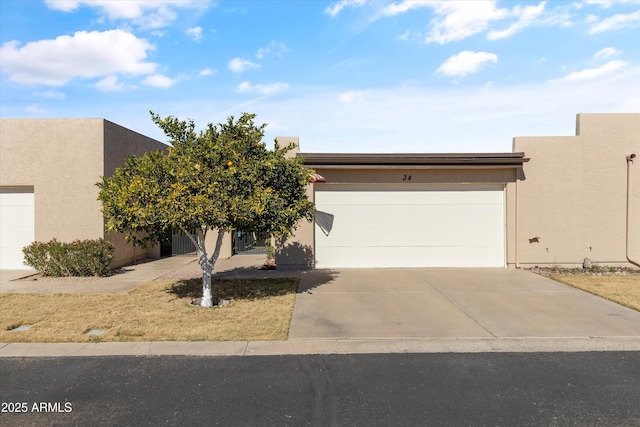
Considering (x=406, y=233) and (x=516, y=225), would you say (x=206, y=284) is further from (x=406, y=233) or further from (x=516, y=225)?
(x=516, y=225)

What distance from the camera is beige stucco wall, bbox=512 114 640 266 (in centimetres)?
1268

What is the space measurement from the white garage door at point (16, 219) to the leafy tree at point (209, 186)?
688 cm

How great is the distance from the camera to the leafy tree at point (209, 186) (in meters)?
7.16

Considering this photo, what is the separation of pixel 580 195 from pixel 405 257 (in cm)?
575

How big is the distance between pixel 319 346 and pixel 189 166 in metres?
3.86

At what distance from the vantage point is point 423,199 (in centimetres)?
1311

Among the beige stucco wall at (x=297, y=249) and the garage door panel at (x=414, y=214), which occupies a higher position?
the garage door panel at (x=414, y=214)

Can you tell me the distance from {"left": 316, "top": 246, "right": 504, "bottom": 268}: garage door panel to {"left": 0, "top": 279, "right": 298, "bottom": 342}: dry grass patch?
340 cm

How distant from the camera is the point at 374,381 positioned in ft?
15.8

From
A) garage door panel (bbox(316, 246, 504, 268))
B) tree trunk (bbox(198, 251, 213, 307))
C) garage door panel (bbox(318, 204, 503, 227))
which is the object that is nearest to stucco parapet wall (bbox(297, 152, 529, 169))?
garage door panel (bbox(318, 204, 503, 227))

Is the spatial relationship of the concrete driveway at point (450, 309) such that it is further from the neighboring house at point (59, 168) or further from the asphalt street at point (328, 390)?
the neighboring house at point (59, 168)

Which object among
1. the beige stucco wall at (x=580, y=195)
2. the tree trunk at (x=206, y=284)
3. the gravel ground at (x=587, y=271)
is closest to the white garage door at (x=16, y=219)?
the tree trunk at (x=206, y=284)

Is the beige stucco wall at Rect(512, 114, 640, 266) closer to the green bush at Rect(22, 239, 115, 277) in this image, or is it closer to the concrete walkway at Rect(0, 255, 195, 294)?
the concrete walkway at Rect(0, 255, 195, 294)

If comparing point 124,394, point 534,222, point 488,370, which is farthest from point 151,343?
point 534,222
